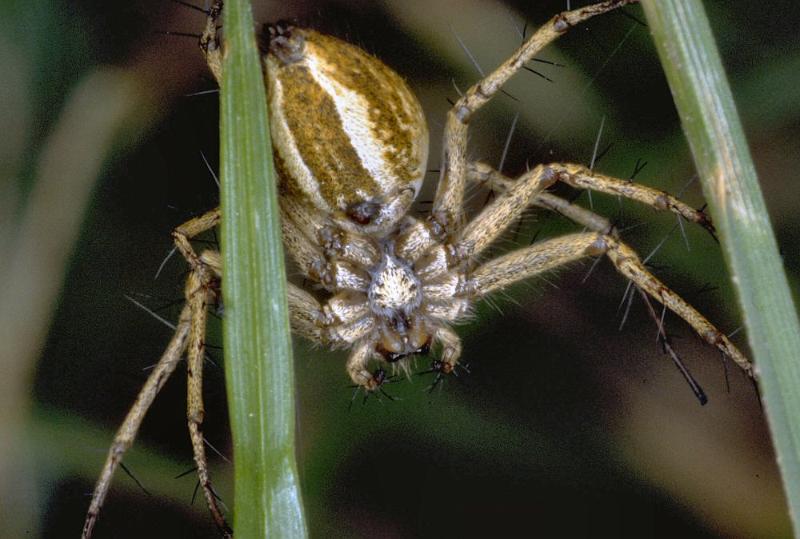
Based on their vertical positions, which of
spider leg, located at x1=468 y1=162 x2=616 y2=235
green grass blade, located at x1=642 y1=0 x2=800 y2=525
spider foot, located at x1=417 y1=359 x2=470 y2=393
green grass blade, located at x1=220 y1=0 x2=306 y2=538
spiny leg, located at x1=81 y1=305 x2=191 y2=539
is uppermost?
green grass blade, located at x1=642 y1=0 x2=800 y2=525

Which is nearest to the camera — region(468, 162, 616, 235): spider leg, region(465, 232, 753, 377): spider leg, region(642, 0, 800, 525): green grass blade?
region(642, 0, 800, 525): green grass blade

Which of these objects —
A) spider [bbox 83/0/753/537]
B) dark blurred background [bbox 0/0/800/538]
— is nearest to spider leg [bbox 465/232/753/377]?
spider [bbox 83/0/753/537]

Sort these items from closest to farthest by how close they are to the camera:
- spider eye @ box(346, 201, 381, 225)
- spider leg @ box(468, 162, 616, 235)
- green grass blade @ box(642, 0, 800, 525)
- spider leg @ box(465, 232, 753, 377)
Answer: green grass blade @ box(642, 0, 800, 525) < spider leg @ box(465, 232, 753, 377) < spider eye @ box(346, 201, 381, 225) < spider leg @ box(468, 162, 616, 235)

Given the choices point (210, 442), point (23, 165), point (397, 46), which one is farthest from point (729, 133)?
point (23, 165)

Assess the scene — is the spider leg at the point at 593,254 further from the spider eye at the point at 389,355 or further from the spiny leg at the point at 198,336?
the spiny leg at the point at 198,336

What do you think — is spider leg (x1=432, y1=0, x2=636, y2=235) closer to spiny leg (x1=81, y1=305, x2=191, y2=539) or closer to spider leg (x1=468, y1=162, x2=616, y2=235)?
spider leg (x1=468, y1=162, x2=616, y2=235)

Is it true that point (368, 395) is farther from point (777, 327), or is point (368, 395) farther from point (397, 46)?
point (777, 327)

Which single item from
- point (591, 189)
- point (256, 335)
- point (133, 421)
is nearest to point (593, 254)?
point (591, 189)

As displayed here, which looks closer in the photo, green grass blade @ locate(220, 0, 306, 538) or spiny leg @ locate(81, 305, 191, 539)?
green grass blade @ locate(220, 0, 306, 538)
